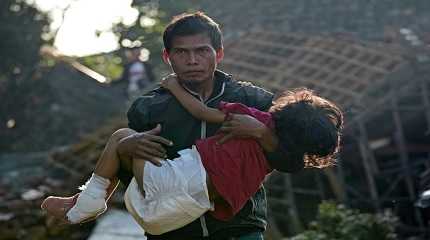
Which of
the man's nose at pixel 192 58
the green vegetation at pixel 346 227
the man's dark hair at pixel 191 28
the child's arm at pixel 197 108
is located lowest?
the green vegetation at pixel 346 227

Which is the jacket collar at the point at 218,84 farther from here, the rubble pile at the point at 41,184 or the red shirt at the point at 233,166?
the rubble pile at the point at 41,184

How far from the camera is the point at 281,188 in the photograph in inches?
326

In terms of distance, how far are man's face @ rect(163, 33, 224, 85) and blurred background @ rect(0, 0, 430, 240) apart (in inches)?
71.5

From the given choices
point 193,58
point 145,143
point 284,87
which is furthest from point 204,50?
point 284,87

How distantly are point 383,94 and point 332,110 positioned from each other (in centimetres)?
625

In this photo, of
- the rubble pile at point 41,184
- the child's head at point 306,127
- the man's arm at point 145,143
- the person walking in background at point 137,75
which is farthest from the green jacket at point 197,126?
the person walking in background at point 137,75

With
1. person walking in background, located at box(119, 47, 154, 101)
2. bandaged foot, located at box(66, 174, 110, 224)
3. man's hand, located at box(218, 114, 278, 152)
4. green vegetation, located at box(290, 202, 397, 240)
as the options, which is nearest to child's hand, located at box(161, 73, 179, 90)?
man's hand, located at box(218, 114, 278, 152)

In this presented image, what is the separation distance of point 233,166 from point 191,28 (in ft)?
1.66

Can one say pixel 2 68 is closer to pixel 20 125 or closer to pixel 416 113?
pixel 20 125

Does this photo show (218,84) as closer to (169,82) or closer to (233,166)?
(169,82)

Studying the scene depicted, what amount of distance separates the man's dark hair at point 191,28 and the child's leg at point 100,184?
36 cm

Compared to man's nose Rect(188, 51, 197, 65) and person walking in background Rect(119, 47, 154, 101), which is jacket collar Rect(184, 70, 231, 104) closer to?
man's nose Rect(188, 51, 197, 65)

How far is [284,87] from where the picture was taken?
8906 millimetres

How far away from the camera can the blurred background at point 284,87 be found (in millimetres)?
8078
